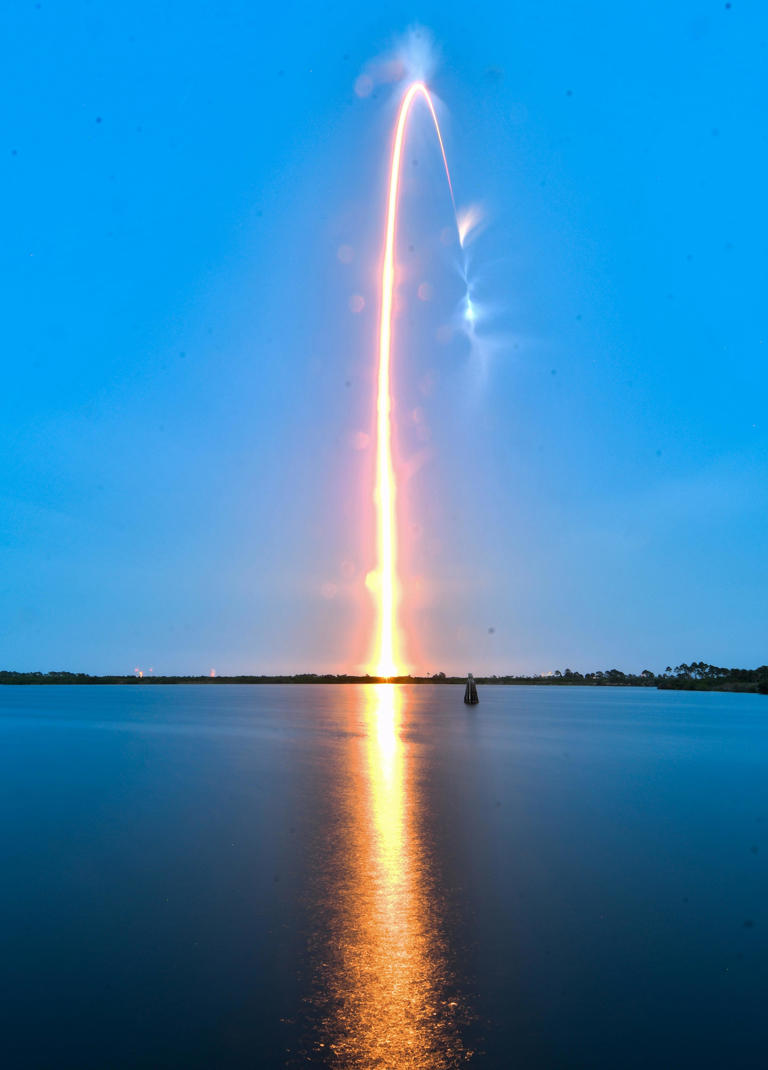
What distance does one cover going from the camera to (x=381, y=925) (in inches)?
558

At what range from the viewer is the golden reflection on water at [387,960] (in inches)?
358

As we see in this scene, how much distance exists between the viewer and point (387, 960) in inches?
479

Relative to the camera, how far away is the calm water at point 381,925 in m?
9.48

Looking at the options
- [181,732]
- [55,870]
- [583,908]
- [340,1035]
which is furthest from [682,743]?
[340,1035]

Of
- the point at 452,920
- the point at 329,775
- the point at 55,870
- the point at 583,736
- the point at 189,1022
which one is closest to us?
the point at 189,1022

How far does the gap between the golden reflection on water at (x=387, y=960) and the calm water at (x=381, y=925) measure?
0.05 meters

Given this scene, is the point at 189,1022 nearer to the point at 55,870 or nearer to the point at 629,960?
the point at 629,960

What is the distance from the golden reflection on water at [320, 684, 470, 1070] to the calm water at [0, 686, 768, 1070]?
54 mm

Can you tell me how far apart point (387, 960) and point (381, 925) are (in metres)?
2.06

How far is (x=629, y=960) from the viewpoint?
1241 cm

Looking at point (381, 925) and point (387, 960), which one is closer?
point (387, 960)

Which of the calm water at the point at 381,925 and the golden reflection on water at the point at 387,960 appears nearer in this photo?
the golden reflection on water at the point at 387,960

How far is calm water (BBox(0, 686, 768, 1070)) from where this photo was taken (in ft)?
31.1

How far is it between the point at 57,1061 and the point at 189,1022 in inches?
67.6
